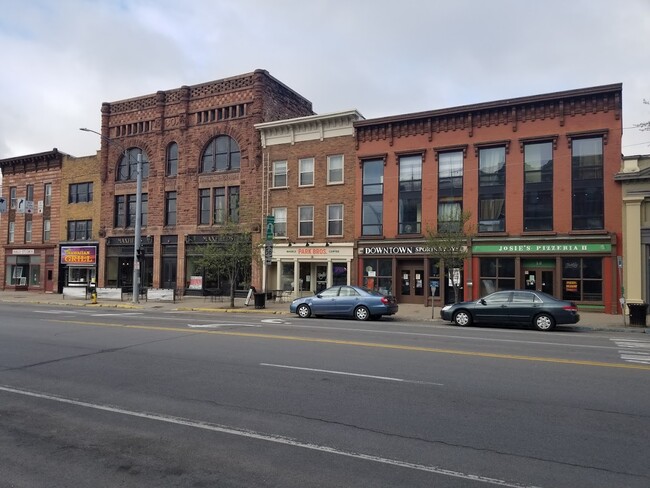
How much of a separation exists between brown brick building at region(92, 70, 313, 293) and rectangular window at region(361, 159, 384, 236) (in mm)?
6666

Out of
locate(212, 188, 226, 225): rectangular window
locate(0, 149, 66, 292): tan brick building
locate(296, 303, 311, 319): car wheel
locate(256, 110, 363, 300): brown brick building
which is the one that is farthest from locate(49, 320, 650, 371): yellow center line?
locate(0, 149, 66, 292): tan brick building

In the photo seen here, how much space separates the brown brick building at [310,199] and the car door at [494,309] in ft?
35.1

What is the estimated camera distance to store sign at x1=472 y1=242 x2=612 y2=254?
21953mm

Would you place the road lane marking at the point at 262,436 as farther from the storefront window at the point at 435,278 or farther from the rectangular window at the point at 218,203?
the rectangular window at the point at 218,203

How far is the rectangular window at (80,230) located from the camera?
37.3 m

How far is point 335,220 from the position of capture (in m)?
28.2

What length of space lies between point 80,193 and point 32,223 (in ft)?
19.2

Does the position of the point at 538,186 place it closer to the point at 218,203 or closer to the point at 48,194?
the point at 218,203

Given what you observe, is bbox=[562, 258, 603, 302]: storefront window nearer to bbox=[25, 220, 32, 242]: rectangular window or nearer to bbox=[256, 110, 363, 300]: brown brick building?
bbox=[256, 110, 363, 300]: brown brick building

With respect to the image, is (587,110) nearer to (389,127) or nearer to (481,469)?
(389,127)

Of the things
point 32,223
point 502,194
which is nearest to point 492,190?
point 502,194

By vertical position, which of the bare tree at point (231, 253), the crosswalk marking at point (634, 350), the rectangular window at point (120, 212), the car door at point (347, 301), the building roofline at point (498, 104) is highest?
the building roofline at point (498, 104)

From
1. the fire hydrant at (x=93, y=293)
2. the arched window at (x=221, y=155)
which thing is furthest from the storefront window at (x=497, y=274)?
the fire hydrant at (x=93, y=293)

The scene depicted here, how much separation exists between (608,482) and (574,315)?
42.9ft
